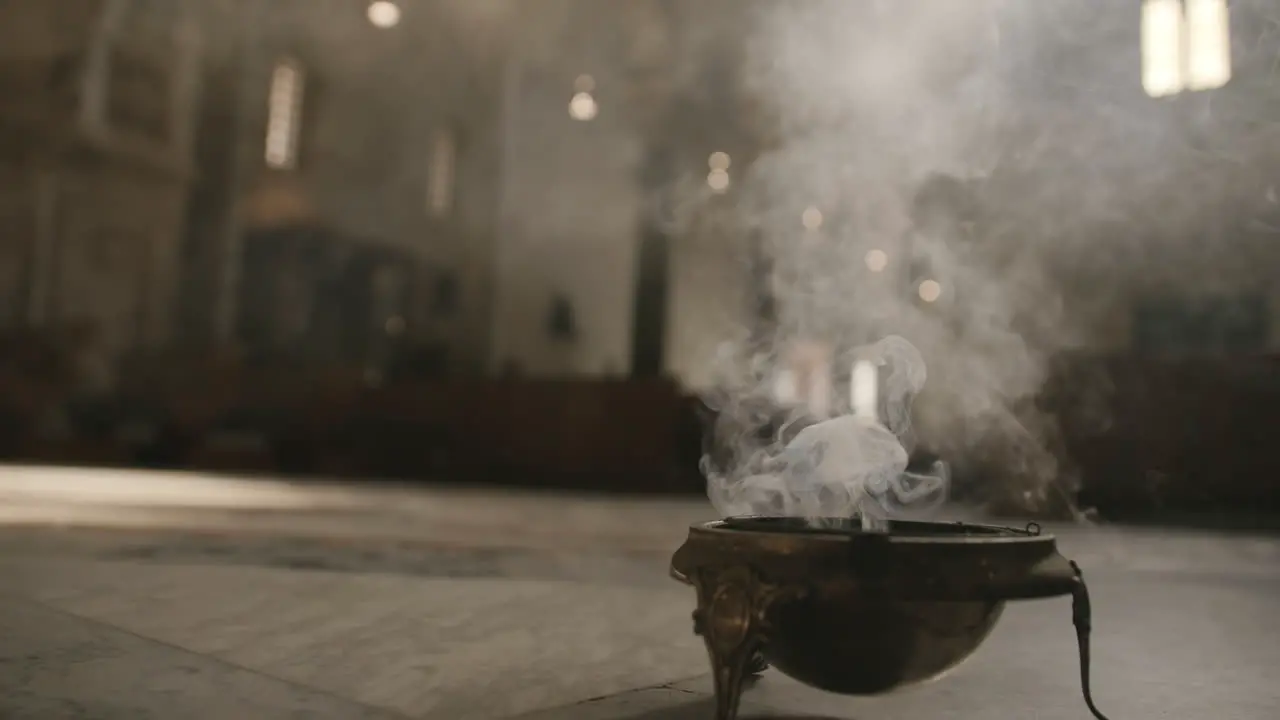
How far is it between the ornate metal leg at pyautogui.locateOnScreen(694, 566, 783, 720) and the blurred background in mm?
1649

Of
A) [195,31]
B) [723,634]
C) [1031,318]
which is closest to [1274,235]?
[1031,318]

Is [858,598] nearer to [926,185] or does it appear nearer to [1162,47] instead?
[926,185]

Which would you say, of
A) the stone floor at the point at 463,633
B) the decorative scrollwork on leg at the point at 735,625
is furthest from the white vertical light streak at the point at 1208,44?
the decorative scrollwork on leg at the point at 735,625

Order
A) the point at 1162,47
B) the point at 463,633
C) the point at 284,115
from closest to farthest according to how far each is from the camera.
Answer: the point at 463,633
the point at 1162,47
the point at 284,115

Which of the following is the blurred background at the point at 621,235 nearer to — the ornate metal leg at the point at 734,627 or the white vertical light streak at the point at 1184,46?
the white vertical light streak at the point at 1184,46

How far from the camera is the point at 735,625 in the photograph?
1.43m

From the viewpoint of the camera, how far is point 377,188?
17.2 meters

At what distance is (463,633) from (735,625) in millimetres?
1301

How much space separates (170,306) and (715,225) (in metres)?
8.93

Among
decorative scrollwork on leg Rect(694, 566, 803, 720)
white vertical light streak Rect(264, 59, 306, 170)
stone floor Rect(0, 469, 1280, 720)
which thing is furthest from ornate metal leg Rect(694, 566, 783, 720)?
white vertical light streak Rect(264, 59, 306, 170)

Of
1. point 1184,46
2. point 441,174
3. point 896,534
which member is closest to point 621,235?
point 441,174

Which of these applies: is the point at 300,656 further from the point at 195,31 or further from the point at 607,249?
the point at 195,31

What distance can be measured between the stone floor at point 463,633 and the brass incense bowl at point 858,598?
39cm

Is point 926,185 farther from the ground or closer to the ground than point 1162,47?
closer to the ground
